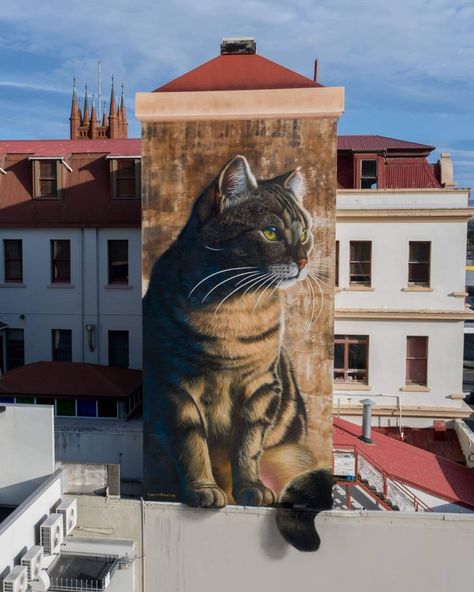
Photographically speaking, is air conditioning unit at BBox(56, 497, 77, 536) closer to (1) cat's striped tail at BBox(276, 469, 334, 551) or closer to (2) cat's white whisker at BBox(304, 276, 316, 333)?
(1) cat's striped tail at BBox(276, 469, 334, 551)

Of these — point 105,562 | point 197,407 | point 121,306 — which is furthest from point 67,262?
point 105,562

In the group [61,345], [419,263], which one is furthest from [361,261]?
[61,345]

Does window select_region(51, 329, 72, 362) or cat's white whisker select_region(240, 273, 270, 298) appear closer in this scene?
cat's white whisker select_region(240, 273, 270, 298)

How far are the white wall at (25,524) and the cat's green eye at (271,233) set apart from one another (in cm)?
780

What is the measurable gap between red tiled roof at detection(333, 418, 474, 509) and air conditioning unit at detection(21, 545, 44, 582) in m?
7.94

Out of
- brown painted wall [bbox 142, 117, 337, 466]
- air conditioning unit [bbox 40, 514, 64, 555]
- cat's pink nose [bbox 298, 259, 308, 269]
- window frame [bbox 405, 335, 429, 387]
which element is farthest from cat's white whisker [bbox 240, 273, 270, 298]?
window frame [bbox 405, 335, 429, 387]

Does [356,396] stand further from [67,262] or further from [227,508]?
[67,262]

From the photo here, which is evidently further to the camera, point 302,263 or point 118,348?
point 118,348

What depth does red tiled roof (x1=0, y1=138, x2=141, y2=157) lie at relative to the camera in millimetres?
21188

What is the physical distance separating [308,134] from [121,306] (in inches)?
388

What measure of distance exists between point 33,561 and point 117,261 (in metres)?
11.0

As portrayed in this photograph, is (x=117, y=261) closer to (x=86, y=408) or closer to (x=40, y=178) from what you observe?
(x=40, y=178)

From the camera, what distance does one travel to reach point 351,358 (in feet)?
61.8

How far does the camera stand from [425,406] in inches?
729
